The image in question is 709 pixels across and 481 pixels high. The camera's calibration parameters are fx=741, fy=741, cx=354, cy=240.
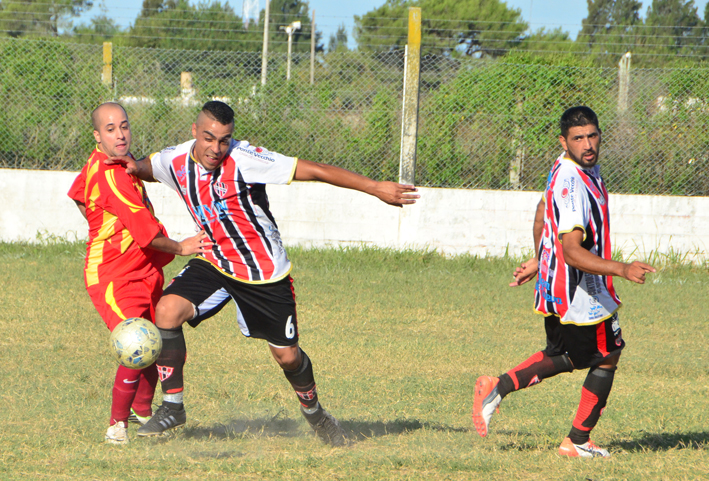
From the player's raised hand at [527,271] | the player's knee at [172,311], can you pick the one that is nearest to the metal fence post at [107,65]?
the player's knee at [172,311]

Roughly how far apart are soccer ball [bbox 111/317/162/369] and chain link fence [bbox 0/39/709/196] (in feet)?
24.2

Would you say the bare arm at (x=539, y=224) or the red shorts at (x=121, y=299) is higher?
the bare arm at (x=539, y=224)

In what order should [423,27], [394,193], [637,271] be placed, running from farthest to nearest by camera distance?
[423,27] → [394,193] → [637,271]

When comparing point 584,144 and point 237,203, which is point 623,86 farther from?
point 237,203

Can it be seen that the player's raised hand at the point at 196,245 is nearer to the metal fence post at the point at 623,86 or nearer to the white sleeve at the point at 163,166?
the white sleeve at the point at 163,166

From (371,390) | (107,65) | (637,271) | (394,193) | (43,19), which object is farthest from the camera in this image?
(43,19)

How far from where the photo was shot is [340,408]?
18.4 feet

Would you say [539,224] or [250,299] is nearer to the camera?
[250,299]

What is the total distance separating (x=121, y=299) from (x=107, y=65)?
314 inches

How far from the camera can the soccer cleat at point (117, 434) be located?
4645mm

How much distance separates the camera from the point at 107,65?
11.6m

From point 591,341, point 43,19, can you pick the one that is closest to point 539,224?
point 591,341

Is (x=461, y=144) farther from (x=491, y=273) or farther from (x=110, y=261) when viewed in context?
(x=110, y=261)

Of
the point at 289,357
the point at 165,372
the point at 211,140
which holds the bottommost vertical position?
the point at 165,372
